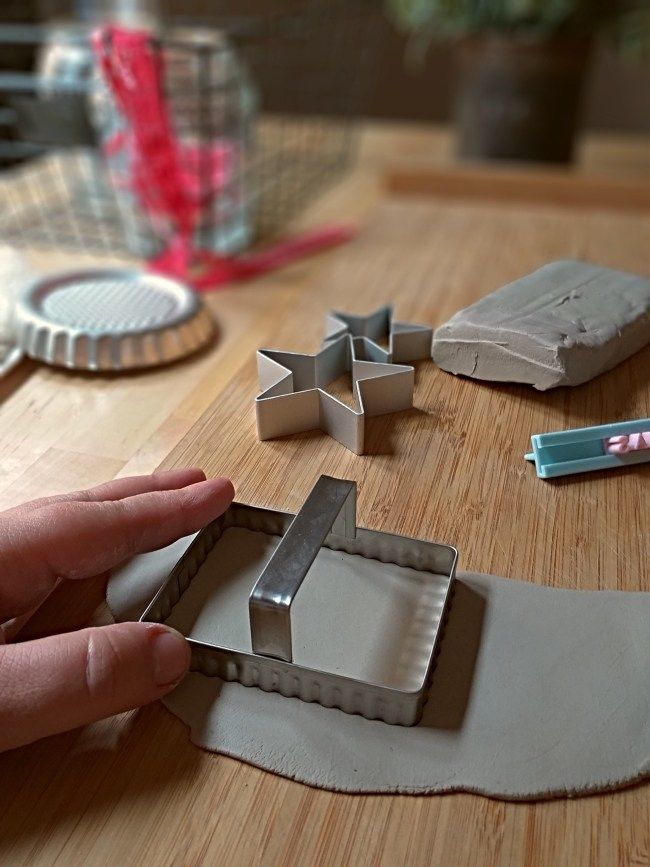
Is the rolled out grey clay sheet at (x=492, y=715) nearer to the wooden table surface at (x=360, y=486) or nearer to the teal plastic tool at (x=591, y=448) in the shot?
the wooden table surface at (x=360, y=486)

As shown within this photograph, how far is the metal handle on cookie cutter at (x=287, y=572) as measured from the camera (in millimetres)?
360

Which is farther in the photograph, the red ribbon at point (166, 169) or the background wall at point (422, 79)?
the background wall at point (422, 79)

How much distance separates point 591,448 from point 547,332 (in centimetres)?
10

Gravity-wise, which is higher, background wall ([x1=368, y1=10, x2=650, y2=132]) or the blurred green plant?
the blurred green plant

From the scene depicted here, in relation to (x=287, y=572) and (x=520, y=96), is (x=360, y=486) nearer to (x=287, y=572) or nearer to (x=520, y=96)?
(x=287, y=572)

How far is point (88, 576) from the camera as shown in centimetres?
42

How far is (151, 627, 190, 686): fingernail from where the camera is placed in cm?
36

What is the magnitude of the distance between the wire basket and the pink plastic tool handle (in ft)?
1.85

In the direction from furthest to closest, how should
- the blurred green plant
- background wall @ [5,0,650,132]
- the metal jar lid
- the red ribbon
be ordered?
background wall @ [5,0,650,132] < the blurred green plant < the red ribbon < the metal jar lid

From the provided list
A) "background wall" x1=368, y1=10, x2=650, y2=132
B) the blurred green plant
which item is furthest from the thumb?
"background wall" x1=368, y1=10, x2=650, y2=132

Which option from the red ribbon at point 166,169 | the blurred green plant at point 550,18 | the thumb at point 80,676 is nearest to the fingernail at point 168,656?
the thumb at point 80,676

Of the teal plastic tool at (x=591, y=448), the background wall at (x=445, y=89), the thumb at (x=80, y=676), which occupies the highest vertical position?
the thumb at (x=80, y=676)

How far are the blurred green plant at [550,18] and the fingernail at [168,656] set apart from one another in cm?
104

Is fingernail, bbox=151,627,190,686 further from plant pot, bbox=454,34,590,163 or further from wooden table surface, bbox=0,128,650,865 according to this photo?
plant pot, bbox=454,34,590,163
